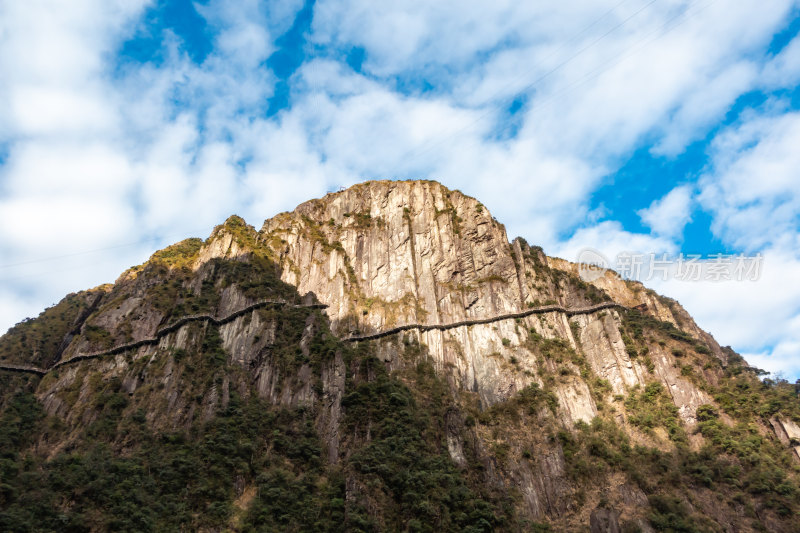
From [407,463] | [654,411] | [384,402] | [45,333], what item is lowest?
[407,463]

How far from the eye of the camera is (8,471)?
36.2 m

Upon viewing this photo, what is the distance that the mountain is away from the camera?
35.2 metres

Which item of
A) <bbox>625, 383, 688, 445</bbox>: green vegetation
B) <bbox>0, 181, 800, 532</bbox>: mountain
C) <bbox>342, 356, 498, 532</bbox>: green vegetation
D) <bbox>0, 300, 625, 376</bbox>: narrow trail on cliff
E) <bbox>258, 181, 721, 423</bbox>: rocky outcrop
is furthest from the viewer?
<bbox>0, 300, 625, 376</bbox>: narrow trail on cliff

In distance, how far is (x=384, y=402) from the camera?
42.8m

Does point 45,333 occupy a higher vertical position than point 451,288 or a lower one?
higher

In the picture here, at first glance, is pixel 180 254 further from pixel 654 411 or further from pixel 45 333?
pixel 654 411

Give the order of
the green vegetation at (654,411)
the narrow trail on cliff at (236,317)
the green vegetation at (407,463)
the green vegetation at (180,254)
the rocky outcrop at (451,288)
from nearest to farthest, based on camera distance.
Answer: the green vegetation at (407,463)
the green vegetation at (654,411)
the rocky outcrop at (451,288)
the narrow trail on cliff at (236,317)
the green vegetation at (180,254)

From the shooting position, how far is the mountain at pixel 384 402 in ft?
115

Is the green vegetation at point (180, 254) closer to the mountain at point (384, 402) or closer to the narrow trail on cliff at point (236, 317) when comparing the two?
the mountain at point (384, 402)

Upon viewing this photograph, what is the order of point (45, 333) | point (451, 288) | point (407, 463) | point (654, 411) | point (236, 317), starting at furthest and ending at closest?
1. point (45, 333)
2. point (451, 288)
3. point (236, 317)
4. point (654, 411)
5. point (407, 463)

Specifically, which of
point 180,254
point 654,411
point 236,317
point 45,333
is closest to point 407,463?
point 654,411

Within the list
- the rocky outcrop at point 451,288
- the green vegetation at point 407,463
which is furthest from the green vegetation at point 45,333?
the green vegetation at point 407,463

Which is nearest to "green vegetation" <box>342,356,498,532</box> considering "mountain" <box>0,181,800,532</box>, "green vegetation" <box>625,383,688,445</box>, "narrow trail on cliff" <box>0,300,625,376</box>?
"mountain" <box>0,181,800,532</box>

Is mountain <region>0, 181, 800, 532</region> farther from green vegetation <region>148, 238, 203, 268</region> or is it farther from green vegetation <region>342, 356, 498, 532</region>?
green vegetation <region>148, 238, 203, 268</region>
